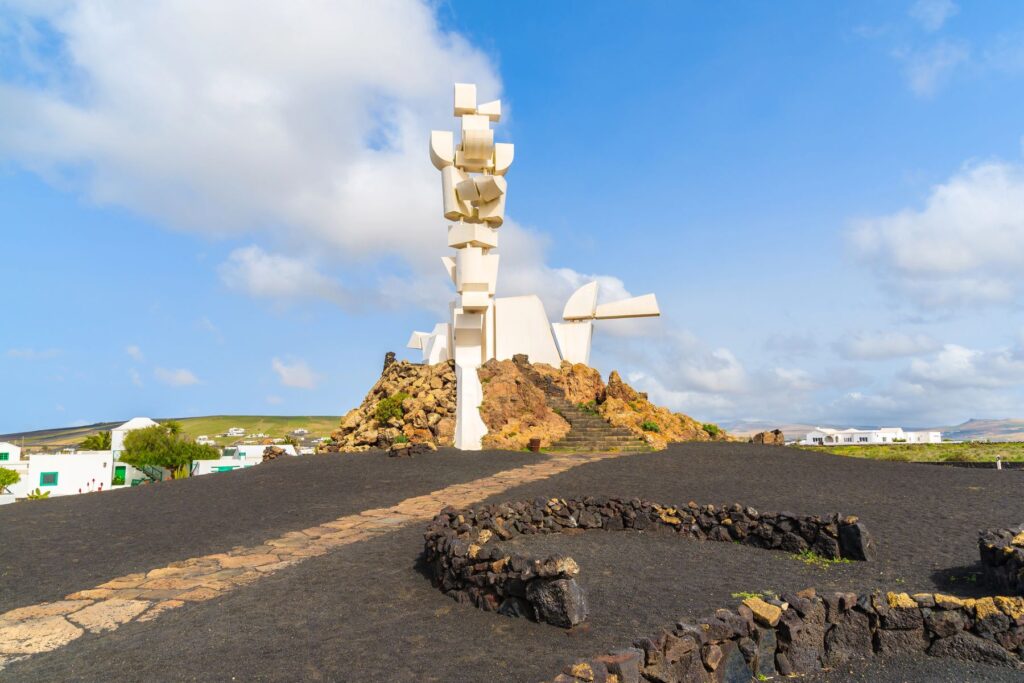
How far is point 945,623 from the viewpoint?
5789mm

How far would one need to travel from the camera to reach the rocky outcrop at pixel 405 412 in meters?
21.9

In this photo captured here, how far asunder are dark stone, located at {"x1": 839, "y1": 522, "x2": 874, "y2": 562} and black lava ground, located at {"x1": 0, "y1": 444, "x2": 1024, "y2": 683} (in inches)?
7.6

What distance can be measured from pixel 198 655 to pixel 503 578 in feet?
9.40

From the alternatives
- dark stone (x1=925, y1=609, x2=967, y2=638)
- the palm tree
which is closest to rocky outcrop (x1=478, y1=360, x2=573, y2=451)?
dark stone (x1=925, y1=609, x2=967, y2=638)

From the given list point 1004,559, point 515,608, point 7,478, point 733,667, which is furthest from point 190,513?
point 7,478

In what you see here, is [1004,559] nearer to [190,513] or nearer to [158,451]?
[190,513]

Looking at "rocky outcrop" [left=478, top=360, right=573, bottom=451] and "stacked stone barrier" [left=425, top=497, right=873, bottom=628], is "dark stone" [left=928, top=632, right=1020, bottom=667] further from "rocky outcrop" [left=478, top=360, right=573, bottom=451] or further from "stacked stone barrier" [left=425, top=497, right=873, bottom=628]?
"rocky outcrop" [left=478, top=360, right=573, bottom=451]

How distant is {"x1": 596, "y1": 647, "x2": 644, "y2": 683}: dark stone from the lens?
424 cm

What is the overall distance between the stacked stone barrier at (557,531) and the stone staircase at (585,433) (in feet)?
31.8

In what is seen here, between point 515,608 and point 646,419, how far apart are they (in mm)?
18121

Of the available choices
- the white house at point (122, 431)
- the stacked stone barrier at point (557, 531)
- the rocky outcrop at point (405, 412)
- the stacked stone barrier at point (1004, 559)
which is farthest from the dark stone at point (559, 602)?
the white house at point (122, 431)

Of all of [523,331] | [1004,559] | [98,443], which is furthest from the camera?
[98,443]

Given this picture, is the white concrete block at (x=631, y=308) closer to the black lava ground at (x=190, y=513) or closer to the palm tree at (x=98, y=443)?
the black lava ground at (x=190, y=513)

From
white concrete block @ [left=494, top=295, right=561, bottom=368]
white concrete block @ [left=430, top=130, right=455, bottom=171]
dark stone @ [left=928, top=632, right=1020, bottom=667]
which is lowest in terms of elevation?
dark stone @ [left=928, top=632, right=1020, bottom=667]
